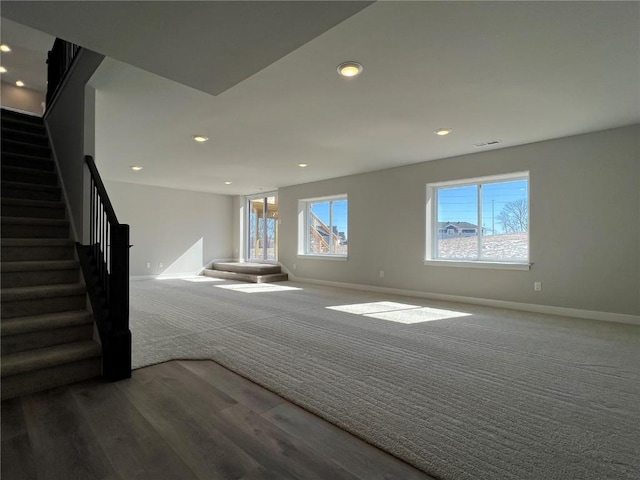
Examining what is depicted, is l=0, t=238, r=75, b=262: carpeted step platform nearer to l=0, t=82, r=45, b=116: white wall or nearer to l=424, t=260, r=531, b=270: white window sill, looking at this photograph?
l=424, t=260, r=531, b=270: white window sill

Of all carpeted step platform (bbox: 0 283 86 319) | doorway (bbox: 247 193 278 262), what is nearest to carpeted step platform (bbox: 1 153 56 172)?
carpeted step platform (bbox: 0 283 86 319)

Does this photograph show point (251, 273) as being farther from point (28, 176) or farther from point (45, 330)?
point (45, 330)

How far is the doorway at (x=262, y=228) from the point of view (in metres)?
9.36

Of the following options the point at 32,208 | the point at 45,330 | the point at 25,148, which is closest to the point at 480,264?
the point at 45,330

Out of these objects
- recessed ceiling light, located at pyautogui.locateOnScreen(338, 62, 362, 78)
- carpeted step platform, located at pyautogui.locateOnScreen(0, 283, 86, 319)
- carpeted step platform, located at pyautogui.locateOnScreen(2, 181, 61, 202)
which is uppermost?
recessed ceiling light, located at pyautogui.locateOnScreen(338, 62, 362, 78)

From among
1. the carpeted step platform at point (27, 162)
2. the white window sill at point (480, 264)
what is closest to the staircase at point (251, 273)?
the white window sill at point (480, 264)

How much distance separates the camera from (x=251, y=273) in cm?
800

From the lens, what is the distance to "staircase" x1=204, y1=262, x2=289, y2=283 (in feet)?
25.3

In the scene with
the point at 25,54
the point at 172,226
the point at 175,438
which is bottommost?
the point at 175,438

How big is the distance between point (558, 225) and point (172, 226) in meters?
8.20

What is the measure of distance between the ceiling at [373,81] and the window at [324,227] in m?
2.19

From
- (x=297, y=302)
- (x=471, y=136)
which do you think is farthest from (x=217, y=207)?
(x=471, y=136)

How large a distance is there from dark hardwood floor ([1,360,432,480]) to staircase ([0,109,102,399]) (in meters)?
0.15

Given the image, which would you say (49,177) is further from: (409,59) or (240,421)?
(409,59)
